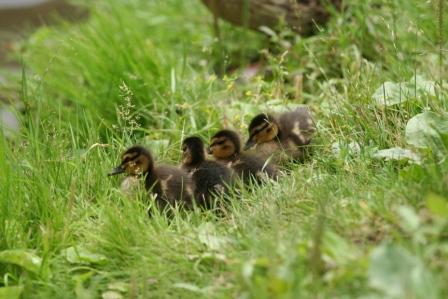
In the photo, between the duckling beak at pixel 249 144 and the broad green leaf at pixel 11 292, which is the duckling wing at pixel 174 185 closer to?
the duckling beak at pixel 249 144

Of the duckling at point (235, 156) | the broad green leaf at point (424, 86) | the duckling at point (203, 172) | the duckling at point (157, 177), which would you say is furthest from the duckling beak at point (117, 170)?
the broad green leaf at point (424, 86)

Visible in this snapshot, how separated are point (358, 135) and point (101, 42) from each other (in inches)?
97.2

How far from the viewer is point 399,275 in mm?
2414

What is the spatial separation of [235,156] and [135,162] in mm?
526

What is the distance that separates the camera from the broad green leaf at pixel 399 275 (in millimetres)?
2369

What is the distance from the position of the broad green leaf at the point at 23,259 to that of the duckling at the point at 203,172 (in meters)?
0.90

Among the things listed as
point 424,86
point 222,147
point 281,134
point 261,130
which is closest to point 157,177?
point 222,147

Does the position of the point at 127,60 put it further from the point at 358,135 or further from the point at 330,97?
the point at 358,135

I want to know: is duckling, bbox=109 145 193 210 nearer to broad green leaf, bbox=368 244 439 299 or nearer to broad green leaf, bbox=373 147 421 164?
broad green leaf, bbox=373 147 421 164

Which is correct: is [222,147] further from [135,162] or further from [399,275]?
[399,275]

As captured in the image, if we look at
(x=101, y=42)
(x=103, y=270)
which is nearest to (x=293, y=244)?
(x=103, y=270)

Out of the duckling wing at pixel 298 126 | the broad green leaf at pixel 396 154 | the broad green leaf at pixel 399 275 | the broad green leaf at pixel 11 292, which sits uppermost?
the broad green leaf at pixel 399 275

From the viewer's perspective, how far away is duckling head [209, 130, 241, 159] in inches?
173

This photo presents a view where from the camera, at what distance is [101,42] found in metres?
6.07
